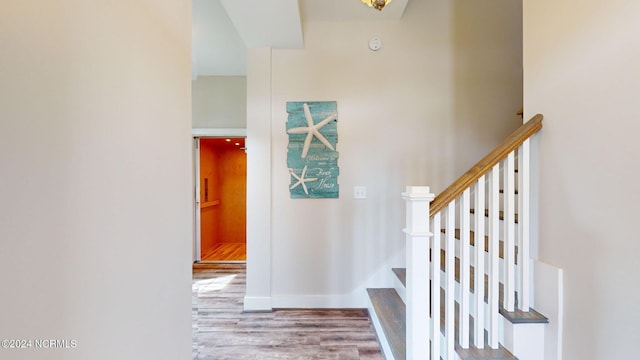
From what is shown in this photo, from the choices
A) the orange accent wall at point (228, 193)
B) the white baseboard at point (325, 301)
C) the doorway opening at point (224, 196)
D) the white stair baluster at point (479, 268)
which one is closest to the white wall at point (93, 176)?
the white stair baluster at point (479, 268)

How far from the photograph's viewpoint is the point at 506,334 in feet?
4.62

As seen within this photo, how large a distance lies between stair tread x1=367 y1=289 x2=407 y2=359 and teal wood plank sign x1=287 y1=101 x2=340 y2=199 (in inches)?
38.5

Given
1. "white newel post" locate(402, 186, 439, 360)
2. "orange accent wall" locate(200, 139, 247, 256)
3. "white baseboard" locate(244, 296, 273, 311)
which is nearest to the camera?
"white newel post" locate(402, 186, 439, 360)

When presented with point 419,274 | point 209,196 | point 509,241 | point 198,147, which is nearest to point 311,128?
point 419,274

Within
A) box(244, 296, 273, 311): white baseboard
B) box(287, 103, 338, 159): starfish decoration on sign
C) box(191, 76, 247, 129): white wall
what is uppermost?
box(191, 76, 247, 129): white wall

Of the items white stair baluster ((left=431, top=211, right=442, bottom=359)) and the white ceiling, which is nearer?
white stair baluster ((left=431, top=211, right=442, bottom=359))

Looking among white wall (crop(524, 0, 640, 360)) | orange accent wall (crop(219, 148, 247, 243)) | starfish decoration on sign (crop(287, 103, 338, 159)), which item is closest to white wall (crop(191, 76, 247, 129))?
starfish decoration on sign (crop(287, 103, 338, 159))

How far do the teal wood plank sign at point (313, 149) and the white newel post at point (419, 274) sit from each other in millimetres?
1330

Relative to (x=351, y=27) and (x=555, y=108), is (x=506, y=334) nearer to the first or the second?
(x=555, y=108)

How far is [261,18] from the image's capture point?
6.89 ft

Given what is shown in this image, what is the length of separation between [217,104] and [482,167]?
11.4 ft

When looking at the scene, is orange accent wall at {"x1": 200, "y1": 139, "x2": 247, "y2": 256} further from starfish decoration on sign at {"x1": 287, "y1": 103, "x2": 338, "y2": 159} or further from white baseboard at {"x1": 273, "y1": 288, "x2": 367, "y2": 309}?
white baseboard at {"x1": 273, "y1": 288, "x2": 367, "y2": 309}

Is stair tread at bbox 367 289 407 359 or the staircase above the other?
the staircase

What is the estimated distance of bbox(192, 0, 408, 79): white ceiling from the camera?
6.61 feet
